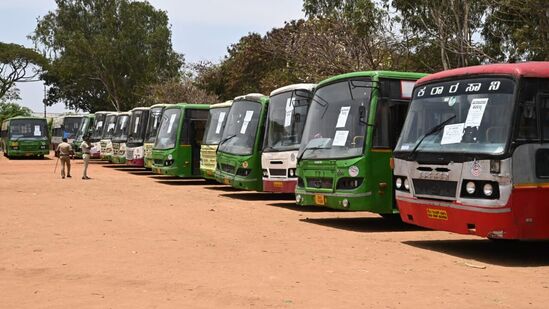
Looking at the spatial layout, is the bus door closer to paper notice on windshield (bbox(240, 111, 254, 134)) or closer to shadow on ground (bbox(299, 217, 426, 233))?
paper notice on windshield (bbox(240, 111, 254, 134))

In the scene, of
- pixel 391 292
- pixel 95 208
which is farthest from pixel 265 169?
pixel 391 292

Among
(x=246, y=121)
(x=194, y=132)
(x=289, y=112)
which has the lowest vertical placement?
(x=194, y=132)

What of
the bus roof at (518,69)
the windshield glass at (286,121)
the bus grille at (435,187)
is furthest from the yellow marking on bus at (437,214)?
the windshield glass at (286,121)

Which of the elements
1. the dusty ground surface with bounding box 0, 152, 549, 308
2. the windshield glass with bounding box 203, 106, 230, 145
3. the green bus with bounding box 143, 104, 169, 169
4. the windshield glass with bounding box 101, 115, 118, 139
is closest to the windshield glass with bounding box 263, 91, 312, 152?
the dusty ground surface with bounding box 0, 152, 549, 308

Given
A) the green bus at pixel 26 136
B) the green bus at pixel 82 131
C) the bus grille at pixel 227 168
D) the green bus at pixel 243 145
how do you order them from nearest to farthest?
the green bus at pixel 243 145
the bus grille at pixel 227 168
the green bus at pixel 82 131
the green bus at pixel 26 136

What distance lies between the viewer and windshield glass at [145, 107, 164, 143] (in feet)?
90.5

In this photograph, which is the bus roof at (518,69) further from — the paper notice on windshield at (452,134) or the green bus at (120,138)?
the green bus at (120,138)

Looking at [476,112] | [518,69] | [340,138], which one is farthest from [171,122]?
→ [518,69]

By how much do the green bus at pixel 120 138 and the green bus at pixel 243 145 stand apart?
43.4ft

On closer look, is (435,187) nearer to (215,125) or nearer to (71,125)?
(215,125)

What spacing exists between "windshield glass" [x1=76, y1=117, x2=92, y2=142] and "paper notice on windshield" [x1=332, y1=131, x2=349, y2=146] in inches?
1266

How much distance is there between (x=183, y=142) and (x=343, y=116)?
11821 mm

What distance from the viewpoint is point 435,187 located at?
33.1 feet

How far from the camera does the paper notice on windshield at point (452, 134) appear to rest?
9.83 meters
